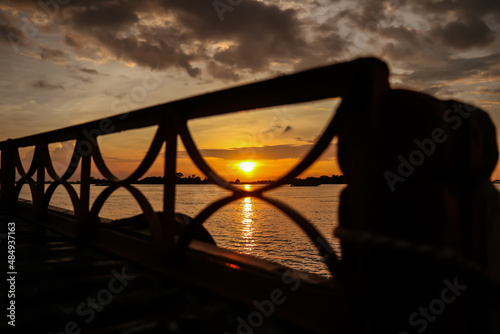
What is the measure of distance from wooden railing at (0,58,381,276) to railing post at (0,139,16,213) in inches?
58.9

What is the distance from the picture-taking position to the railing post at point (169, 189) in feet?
8.29

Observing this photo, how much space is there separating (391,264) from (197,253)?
55.3 inches

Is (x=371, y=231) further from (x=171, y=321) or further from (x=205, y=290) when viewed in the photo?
(x=205, y=290)

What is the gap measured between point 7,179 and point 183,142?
5218 millimetres

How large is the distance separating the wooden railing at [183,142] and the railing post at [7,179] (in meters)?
1.50

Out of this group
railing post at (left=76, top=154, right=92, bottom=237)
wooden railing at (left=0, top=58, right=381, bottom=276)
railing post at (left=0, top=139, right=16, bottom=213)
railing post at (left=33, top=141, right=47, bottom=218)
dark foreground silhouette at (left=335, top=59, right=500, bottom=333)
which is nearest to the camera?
dark foreground silhouette at (left=335, top=59, right=500, bottom=333)

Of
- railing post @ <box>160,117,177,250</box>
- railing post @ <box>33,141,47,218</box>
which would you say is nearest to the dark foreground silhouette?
railing post @ <box>160,117,177,250</box>

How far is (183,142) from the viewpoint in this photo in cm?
243

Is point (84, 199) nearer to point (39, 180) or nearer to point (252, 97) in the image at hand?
point (39, 180)

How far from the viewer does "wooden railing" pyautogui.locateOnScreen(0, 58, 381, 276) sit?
1.55 metres

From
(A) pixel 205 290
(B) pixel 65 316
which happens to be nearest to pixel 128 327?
(B) pixel 65 316

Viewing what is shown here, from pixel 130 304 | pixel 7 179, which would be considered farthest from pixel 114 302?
pixel 7 179

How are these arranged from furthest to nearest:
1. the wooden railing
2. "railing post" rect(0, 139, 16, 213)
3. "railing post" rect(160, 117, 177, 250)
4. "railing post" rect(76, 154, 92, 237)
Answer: "railing post" rect(0, 139, 16, 213) < "railing post" rect(76, 154, 92, 237) < "railing post" rect(160, 117, 177, 250) < the wooden railing

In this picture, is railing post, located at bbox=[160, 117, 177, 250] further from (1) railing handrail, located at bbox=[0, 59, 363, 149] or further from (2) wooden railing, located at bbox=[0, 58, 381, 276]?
(1) railing handrail, located at bbox=[0, 59, 363, 149]
